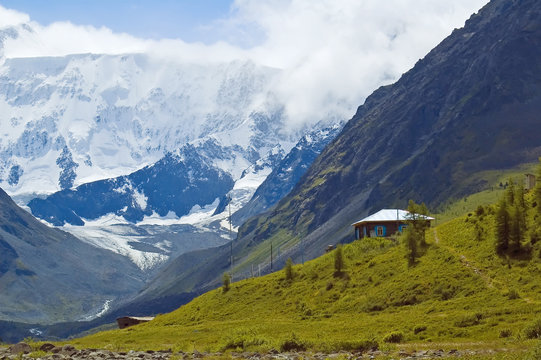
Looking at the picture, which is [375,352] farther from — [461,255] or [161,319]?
[161,319]

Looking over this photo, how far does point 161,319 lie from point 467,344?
6379 centimetres

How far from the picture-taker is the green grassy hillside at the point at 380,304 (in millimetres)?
58969

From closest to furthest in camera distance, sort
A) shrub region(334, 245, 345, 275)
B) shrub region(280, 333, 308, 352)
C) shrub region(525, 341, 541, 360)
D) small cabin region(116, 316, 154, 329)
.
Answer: shrub region(525, 341, 541, 360)
shrub region(280, 333, 308, 352)
shrub region(334, 245, 345, 275)
small cabin region(116, 316, 154, 329)

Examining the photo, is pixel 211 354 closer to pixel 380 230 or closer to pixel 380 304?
pixel 380 304

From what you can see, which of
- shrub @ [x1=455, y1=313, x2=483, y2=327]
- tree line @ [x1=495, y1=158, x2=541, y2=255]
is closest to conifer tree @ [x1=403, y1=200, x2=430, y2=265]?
tree line @ [x1=495, y1=158, x2=541, y2=255]

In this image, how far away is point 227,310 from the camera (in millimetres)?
100562

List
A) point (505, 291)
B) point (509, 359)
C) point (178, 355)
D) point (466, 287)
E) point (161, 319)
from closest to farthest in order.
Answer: point (509, 359)
point (178, 355)
point (505, 291)
point (466, 287)
point (161, 319)

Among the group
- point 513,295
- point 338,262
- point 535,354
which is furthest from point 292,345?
point 338,262

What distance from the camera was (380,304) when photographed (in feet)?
259

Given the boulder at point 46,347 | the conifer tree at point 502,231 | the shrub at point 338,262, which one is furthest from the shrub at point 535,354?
the shrub at point 338,262

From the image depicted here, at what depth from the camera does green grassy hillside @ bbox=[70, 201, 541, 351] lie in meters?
59.0

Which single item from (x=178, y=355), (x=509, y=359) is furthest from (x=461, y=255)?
(x=509, y=359)

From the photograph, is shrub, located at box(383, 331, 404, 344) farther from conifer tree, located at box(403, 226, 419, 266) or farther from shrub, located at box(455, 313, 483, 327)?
conifer tree, located at box(403, 226, 419, 266)

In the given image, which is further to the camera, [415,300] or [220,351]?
[415,300]
